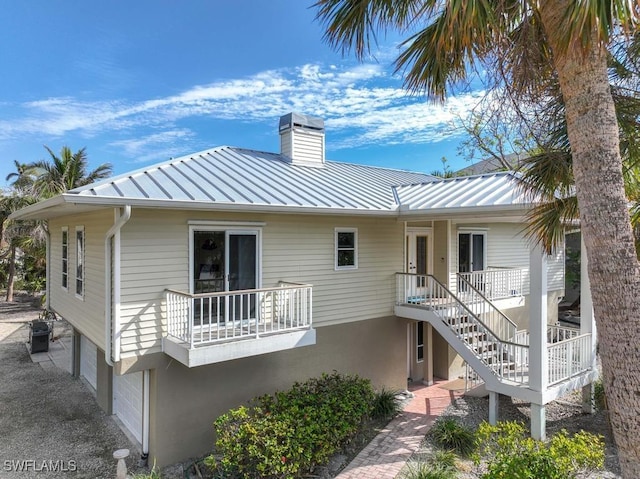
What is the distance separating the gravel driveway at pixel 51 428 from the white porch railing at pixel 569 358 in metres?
9.13

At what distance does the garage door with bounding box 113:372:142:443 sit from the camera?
8.51m

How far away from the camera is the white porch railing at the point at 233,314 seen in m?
7.17

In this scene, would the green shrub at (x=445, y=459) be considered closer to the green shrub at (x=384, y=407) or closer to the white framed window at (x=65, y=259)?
the green shrub at (x=384, y=407)

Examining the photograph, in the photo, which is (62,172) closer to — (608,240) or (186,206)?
(186,206)

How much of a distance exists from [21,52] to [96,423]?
50.6 feet

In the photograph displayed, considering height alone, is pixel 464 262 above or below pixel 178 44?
below

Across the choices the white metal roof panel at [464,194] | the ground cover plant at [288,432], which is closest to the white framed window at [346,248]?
the white metal roof panel at [464,194]

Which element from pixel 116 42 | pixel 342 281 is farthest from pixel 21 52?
pixel 342 281

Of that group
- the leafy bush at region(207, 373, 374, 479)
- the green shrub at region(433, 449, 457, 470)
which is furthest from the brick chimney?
the green shrub at region(433, 449, 457, 470)

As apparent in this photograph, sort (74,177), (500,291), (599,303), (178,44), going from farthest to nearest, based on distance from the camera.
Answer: (74,177), (178,44), (500,291), (599,303)

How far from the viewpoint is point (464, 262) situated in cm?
1319

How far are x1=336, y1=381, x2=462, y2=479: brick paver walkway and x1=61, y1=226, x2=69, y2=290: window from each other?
359 inches

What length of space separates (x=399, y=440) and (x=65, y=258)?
10.2 meters

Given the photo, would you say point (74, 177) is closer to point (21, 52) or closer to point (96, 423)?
point (21, 52)
